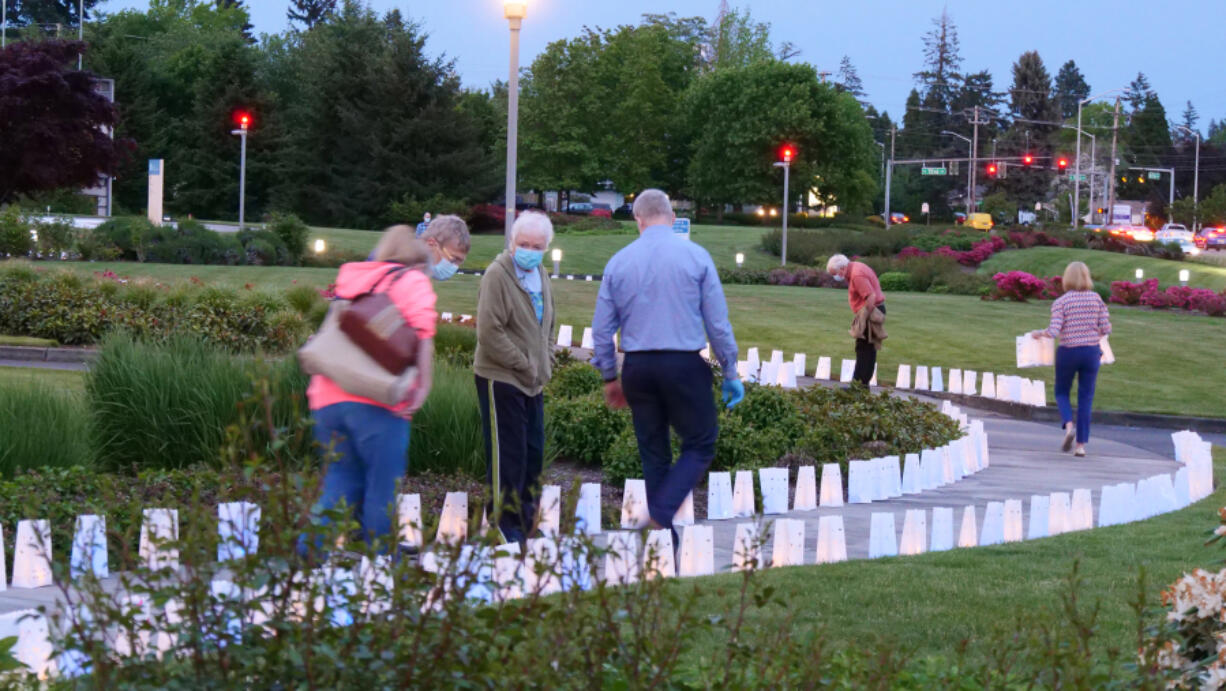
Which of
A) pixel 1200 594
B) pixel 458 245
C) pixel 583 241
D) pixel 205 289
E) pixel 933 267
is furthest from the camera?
pixel 583 241

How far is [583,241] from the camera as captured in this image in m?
50.9

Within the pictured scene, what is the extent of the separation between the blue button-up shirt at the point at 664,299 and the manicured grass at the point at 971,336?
12831mm

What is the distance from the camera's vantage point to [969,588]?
6203mm

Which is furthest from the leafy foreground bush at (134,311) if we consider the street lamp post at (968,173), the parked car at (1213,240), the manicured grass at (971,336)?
the street lamp post at (968,173)

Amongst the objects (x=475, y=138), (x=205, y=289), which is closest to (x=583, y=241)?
(x=475, y=138)

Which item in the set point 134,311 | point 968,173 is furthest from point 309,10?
point 134,311

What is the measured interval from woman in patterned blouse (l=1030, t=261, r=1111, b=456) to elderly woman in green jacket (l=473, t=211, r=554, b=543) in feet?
23.2

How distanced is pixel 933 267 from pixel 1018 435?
2571cm

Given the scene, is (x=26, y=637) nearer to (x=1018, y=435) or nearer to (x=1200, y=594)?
(x=1200, y=594)

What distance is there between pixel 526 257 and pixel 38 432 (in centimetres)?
319

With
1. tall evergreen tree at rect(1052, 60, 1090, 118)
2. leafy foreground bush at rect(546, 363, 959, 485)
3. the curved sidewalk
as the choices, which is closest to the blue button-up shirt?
the curved sidewalk

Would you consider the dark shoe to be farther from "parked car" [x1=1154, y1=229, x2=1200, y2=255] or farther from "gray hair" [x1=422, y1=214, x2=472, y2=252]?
"parked car" [x1=1154, y1=229, x2=1200, y2=255]

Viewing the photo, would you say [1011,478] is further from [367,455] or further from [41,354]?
[41,354]

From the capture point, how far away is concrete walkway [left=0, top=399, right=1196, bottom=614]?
7992mm
